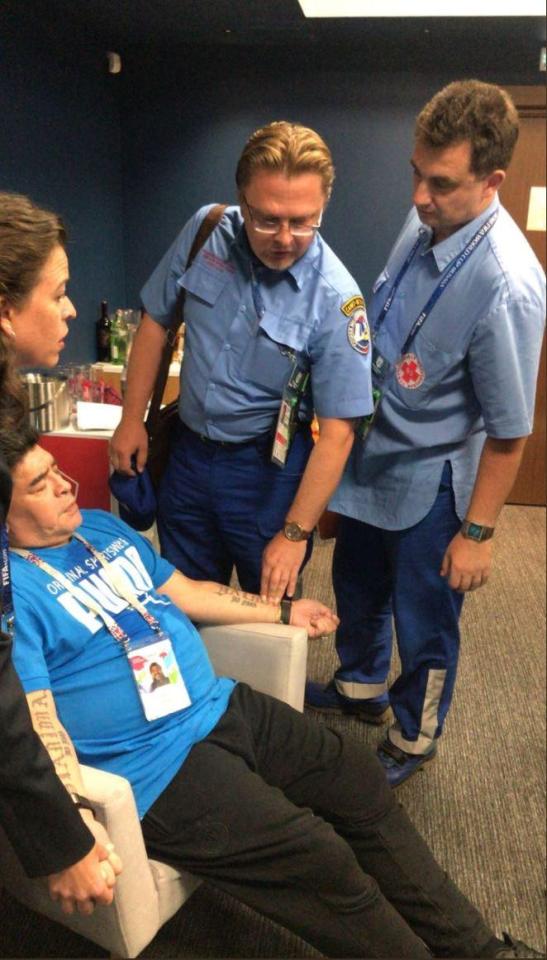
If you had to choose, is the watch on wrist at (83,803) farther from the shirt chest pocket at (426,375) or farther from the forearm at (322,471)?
the shirt chest pocket at (426,375)

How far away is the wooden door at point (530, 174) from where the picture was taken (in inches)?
130

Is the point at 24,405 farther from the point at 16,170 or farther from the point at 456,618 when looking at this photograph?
the point at 16,170

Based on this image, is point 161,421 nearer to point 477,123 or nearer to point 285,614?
point 285,614

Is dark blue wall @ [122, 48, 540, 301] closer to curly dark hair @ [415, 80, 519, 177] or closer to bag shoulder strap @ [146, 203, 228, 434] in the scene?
bag shoulder strap @ [146, 203, 228, 434]

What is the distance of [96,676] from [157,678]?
103mm

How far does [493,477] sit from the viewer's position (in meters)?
1.49

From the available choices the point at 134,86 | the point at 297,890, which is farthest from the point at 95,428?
the point at 134,86

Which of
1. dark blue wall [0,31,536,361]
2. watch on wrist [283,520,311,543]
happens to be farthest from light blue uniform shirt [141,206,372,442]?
dark blue wall [0,31,536,361]

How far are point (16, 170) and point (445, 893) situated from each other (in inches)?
99.3

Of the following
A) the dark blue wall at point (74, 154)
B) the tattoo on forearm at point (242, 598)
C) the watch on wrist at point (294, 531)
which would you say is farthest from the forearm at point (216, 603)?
the dark blue wall at point (74, 154)

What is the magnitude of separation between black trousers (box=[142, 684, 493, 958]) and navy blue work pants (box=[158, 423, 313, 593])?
433 mm

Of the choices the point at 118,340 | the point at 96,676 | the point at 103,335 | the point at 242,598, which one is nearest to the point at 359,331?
the point at 242,598

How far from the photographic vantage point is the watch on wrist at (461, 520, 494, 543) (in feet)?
4.96

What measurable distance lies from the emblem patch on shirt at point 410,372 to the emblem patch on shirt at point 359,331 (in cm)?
12
